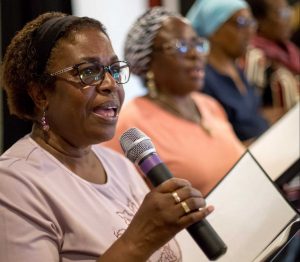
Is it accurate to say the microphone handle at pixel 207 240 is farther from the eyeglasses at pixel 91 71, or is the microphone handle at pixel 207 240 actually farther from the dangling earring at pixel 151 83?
the dangling earring at pixel 151 83

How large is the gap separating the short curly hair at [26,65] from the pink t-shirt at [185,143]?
1.77ft

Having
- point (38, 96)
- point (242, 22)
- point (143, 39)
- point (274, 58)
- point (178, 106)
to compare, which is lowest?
point (274, 58)

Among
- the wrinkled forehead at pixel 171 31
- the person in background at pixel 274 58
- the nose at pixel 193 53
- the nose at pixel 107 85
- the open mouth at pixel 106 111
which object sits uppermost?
the nose at pixel 107 85

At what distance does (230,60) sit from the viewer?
9.12ft

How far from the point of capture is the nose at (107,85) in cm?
125

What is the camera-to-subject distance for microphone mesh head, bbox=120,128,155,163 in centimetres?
109

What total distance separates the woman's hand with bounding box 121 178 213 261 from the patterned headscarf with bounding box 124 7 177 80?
1122mm

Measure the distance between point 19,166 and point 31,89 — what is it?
0.62 feet

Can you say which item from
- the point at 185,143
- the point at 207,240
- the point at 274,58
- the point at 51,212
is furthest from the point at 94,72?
the point at 274,58

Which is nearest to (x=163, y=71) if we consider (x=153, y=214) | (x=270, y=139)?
(x=270, y=139)

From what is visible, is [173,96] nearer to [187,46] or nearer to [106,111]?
[187,46]

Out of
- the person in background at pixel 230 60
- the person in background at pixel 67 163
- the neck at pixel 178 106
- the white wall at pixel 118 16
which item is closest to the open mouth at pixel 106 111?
the person in background at pixel 67 163

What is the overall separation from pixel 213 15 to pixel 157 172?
69.1 inches

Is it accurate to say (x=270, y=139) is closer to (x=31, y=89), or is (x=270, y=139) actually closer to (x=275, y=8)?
(x=31, y=89)
